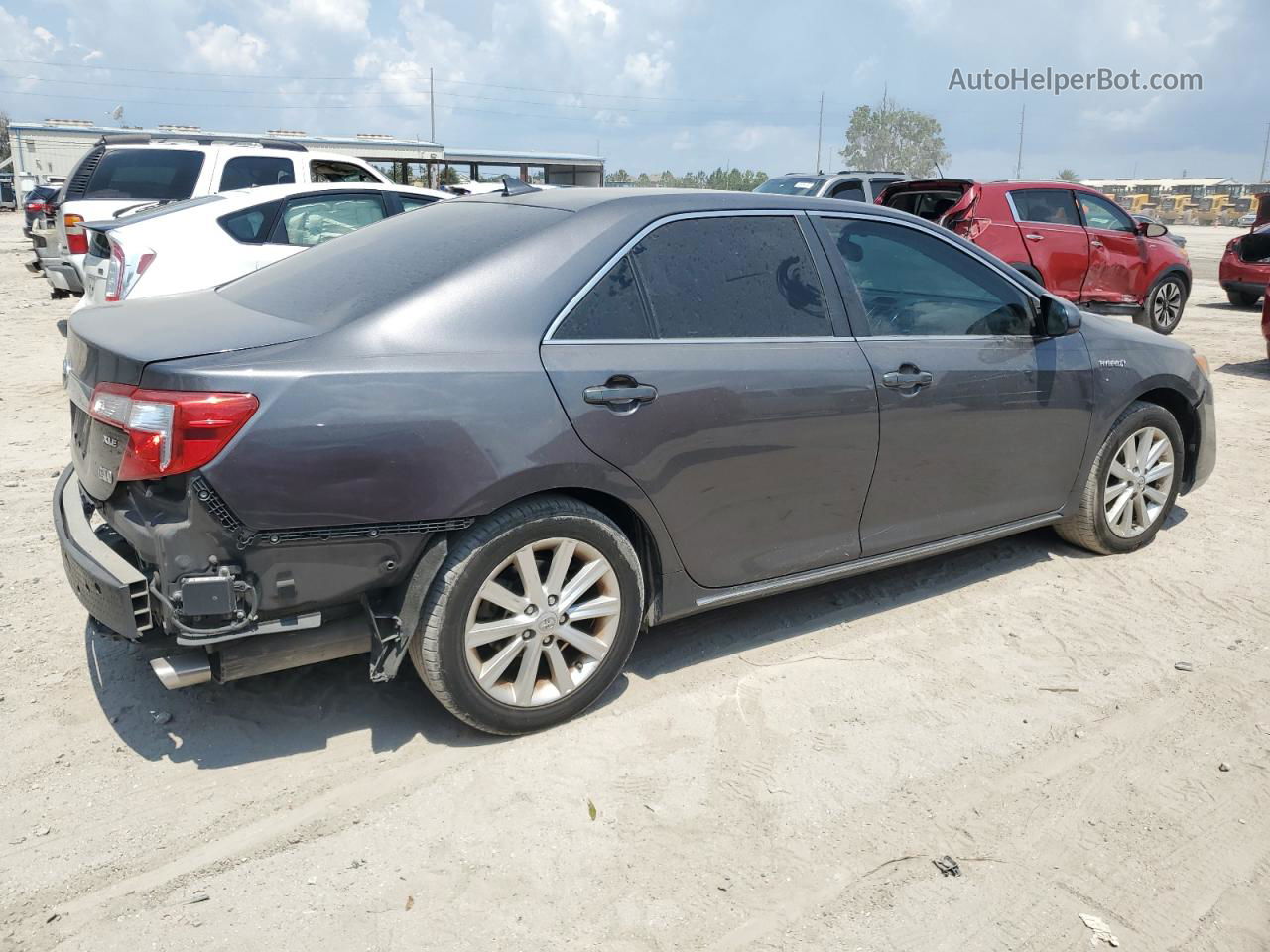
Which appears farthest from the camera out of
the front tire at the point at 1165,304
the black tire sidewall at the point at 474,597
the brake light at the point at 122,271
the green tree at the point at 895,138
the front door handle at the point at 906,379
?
the green tree at the point at 895,138

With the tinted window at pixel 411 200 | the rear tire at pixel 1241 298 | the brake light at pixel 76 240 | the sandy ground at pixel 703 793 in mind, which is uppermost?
the tinted window at pixel 411 200

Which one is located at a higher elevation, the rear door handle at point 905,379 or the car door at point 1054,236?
the car door at point 1054,236

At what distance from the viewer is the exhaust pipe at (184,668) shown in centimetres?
295

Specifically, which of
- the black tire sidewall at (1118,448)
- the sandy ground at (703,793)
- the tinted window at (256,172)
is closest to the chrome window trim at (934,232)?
the black tire sidewall at (1118,448)

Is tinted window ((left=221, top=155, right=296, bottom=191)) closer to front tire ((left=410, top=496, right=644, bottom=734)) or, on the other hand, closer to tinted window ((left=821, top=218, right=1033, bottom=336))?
tinted window ((left=821, top=218, right=1033, bottom=336))

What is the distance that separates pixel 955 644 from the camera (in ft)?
13.6

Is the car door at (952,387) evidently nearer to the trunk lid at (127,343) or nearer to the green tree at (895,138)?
the trunk lid at (127,343)

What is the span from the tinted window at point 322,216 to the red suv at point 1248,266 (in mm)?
11869

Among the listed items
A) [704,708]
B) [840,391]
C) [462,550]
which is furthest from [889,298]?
[462,550]

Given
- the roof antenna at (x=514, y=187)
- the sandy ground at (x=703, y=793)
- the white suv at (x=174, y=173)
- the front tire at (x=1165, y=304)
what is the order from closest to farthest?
the sandy ground at (x=703, y=793), the roof antenna at (x=514, y=187), the white suv at (x=174, y=173), the front tire at (x=1165, y=304)

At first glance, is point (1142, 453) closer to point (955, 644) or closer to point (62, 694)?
point (955, 644)

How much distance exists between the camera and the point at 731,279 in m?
3.70

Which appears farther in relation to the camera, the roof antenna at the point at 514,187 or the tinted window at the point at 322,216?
the tinted window at the point at 322,216

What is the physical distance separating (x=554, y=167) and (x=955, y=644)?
3053 cm
